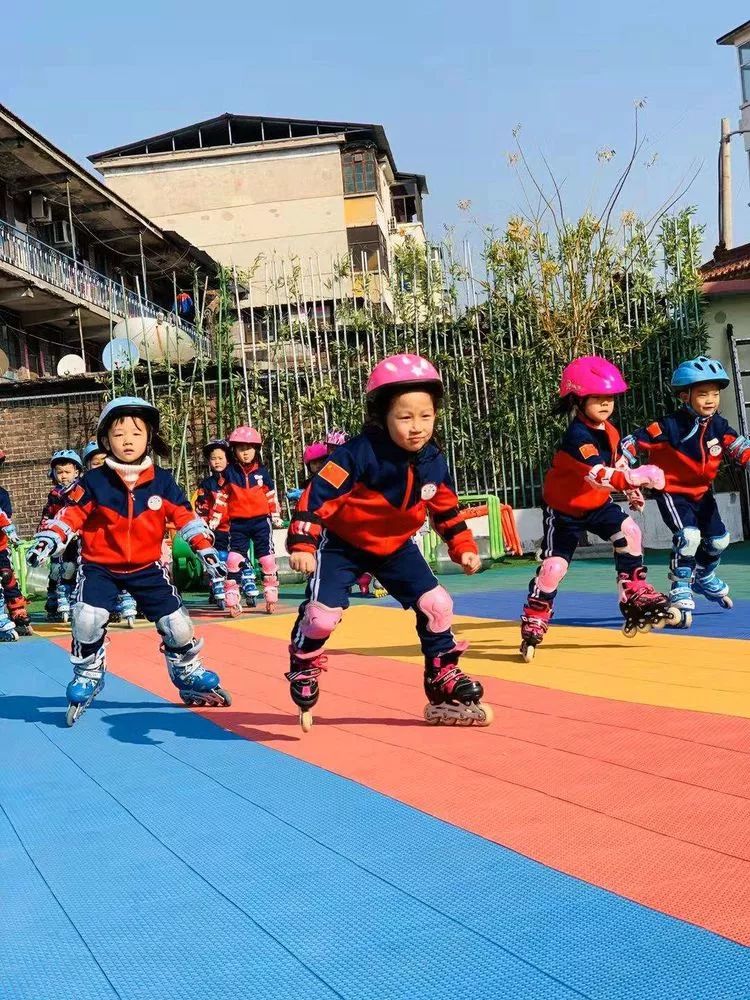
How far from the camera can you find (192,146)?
42375 millimetres

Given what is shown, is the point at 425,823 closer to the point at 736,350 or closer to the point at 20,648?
the point at 20,648

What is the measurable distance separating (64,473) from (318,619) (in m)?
7.55

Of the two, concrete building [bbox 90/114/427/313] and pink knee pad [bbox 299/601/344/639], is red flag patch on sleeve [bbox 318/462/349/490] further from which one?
concrete building [bbox 90/114/427/313]

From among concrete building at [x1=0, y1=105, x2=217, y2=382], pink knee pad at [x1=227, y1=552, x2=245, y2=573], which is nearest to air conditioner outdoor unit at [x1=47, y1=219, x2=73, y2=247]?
concrete building at [x1=0, y1=105, x2=217, y2=382]

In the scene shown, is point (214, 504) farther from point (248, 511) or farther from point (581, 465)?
point (581, 465)

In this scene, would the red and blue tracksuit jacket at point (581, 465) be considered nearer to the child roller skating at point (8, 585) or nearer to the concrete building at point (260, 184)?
the child roller skating at point (8, 585)

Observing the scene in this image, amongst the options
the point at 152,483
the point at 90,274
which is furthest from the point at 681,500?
the point at 90,274

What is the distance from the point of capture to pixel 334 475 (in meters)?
5.16

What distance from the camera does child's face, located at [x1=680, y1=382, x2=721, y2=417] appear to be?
840cm

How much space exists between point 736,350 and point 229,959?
16467 mm

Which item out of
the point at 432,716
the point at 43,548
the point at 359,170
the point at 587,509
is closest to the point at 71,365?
the point at 359,170

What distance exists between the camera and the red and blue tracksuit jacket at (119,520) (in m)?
6.33

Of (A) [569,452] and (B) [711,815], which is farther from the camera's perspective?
(A) [569,452]

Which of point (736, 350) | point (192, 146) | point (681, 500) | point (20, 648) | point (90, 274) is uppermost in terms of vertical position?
point (192, 146)
